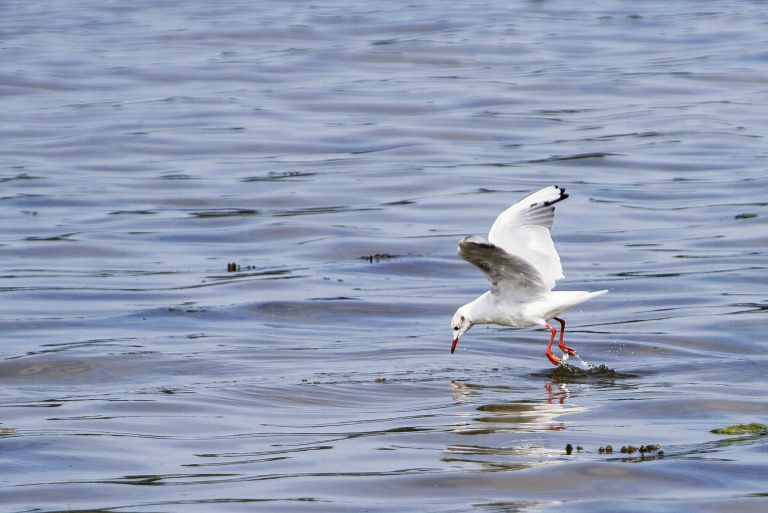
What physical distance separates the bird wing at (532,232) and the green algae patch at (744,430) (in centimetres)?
261

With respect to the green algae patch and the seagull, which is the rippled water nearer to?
the green algae patch

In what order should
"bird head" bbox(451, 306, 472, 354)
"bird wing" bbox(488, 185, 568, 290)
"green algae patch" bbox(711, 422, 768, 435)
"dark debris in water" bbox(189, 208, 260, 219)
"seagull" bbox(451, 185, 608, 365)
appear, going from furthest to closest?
1. "dark debris in water" bbox(189, 208, 260, 219)
2. "bird head" bbox(451, 306, 472, 354)
3. "bird wing" bbox(488, 185, 568, 290)
4. "seagull" bbox(451, 185, 608, 365)
5. "green algae patch" bbox(711, 422, 768, 435)

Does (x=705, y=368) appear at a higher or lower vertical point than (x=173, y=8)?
lower

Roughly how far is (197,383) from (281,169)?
12331 millimetres

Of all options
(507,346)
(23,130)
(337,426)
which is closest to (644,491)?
(337,426)

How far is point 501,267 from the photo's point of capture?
42.9 ft

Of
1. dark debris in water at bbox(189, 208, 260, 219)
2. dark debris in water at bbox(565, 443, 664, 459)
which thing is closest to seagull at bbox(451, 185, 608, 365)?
dark debris in water at bbox(565, 443, 664, 459)

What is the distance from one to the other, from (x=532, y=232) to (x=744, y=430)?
122 inches

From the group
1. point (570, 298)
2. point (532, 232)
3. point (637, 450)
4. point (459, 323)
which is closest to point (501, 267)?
point (532, 232)

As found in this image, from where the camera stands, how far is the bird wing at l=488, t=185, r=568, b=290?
12906 millimetres

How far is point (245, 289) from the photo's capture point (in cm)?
1753

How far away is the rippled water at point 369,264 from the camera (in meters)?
9.96

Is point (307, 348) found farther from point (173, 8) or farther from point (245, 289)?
point (173, 8)

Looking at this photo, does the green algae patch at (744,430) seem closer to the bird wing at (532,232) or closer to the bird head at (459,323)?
the bird wing at (532,232)
